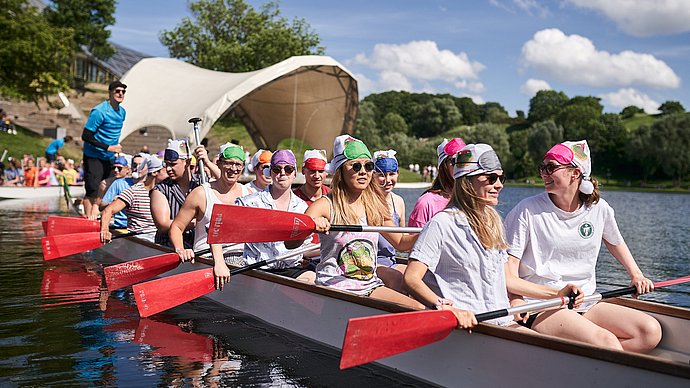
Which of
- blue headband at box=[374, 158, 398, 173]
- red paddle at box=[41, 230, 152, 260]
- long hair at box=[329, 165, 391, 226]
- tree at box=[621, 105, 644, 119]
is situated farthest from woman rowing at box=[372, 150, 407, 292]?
tree at box=[621, 105, 644, 119]

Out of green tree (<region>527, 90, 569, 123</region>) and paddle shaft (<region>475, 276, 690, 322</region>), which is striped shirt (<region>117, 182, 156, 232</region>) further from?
green tree (<region>527, 90, 569, 123</region>)

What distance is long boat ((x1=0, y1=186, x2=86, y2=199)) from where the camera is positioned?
2212cm

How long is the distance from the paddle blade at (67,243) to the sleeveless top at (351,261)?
192 inches

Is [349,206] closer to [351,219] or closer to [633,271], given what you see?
[351,219]

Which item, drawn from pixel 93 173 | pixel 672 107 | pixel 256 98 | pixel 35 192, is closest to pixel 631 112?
pixel 672 107

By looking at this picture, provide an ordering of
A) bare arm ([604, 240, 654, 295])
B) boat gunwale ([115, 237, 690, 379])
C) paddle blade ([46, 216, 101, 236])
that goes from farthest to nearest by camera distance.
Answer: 1. paddle blade ([46, 216, 101, 236])
2. bare arm ([604, 240, 654, 295])
3. boat gunwale ([115, 237, 690, 379])

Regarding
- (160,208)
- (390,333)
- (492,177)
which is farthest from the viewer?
(160,208)

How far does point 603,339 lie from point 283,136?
26229 mm

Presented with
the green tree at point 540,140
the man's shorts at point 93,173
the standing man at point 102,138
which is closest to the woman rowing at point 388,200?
the standing man at point 102,138

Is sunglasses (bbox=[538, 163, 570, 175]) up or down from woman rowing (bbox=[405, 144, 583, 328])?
up

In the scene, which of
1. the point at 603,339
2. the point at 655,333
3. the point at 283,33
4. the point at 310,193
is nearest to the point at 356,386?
the point at 603,339

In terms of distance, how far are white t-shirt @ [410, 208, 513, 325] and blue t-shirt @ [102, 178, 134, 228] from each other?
717 cm

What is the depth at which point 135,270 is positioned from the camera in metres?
7.34

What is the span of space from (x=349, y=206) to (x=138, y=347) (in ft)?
6.89
